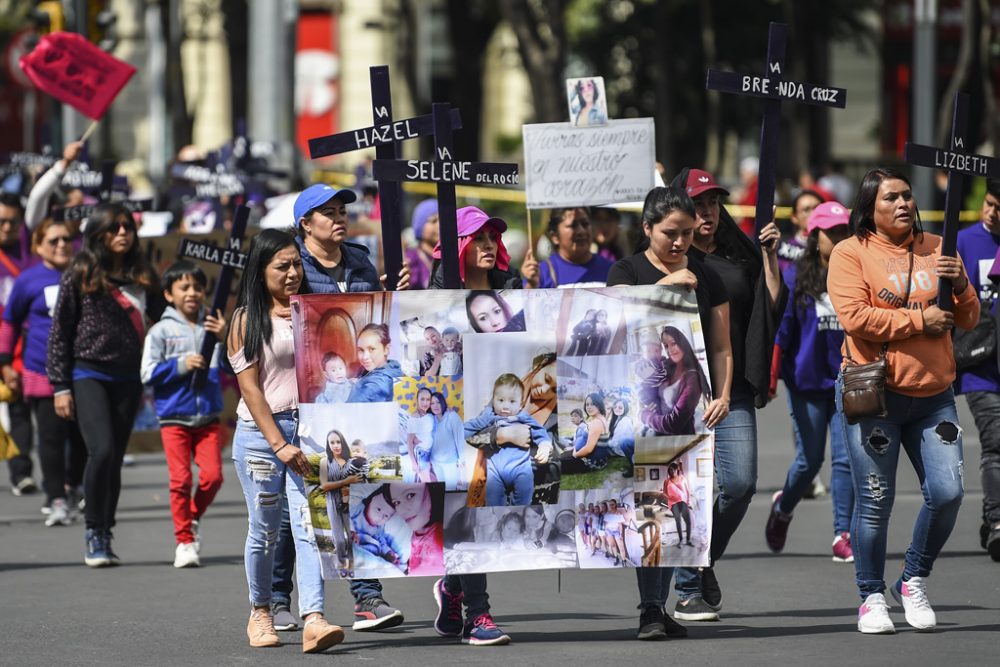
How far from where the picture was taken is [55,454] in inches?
464

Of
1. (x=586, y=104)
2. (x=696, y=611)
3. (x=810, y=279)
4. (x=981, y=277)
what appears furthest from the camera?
(x=586, y=104)

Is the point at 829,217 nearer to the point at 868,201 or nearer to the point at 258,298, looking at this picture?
the point at 868,201

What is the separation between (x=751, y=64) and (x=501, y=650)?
3312cm

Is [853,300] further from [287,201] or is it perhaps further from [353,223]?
[353,223]

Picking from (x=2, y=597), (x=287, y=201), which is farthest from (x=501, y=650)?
(x=287, y=201)

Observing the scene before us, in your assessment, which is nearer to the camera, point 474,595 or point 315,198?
point 474,595

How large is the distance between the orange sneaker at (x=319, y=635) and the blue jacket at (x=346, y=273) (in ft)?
4.23

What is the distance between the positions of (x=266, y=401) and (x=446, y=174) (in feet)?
3.76

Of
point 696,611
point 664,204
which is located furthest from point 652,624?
point 664,204

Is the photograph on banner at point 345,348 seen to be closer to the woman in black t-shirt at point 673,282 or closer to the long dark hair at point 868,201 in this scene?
the woman in black t-shirt at point 673,282

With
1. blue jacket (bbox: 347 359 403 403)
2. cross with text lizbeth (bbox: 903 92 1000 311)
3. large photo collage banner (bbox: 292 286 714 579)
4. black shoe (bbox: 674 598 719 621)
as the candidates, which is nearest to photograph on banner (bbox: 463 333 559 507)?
large photo collage banner (bbox: 292 286 714 579)

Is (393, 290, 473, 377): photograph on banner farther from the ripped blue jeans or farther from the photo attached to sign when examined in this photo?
the photo attached to sign

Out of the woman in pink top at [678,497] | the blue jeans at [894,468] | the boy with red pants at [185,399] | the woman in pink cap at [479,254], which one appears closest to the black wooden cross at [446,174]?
the woman in pink cap at [479,254]

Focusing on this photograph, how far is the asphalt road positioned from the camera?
751 cm
